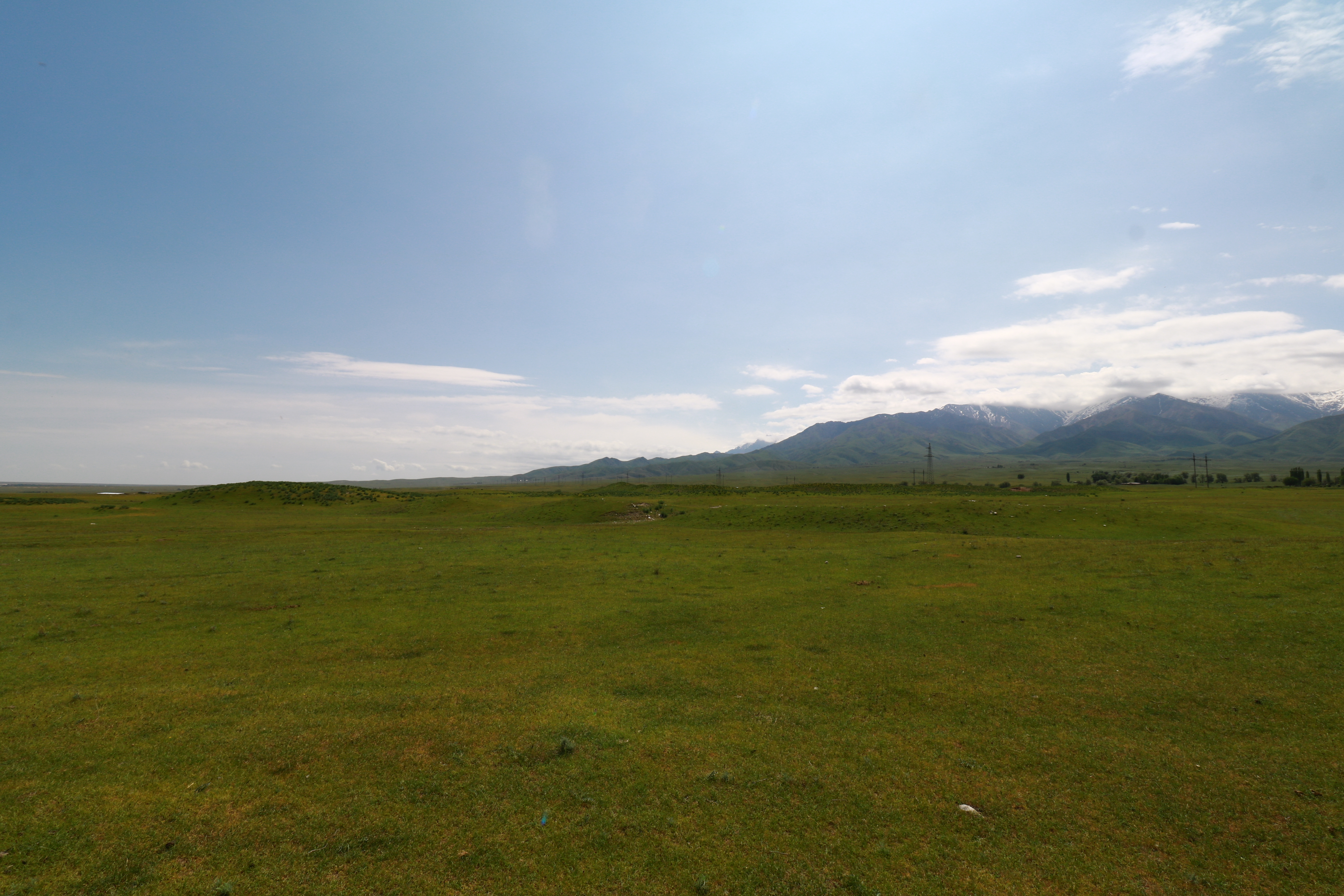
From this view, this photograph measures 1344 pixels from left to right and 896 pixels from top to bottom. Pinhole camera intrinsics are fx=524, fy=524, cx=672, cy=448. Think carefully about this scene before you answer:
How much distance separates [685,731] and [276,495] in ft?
332

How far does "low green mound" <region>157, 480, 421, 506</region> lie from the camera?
85.4 m

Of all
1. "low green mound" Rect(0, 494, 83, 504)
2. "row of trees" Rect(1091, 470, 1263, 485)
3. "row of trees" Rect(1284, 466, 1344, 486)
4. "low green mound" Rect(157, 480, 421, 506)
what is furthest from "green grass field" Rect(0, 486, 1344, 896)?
"row of trees" Rect(1091, 470, 1263, 485)

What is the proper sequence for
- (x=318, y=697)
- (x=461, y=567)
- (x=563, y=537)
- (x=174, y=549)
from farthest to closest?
(x=563, y=537) < (x=174, y=549) < (x=461, y=567) < (x=318, y=697)

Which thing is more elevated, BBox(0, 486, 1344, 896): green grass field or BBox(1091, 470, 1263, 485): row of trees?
BBox(0, 486, 1344, 896): green grass field

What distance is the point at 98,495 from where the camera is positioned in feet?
422

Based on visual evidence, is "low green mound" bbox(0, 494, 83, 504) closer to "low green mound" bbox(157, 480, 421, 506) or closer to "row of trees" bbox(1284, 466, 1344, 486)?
"low green mound" bbox(157, 480, 421, 506)

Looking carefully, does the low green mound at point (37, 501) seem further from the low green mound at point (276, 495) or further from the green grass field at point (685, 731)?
the green grass field at point (685, 731)

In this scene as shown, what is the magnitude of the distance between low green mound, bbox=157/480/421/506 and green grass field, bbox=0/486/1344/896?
64.7 metres

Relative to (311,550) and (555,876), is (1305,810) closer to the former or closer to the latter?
(555,876)

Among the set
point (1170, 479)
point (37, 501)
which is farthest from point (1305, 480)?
point (37, 501)

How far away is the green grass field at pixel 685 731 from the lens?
26.1 feet

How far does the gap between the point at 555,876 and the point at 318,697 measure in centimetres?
954

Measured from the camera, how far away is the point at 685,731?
39.4 feet

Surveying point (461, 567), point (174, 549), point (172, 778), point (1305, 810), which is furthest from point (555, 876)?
point (174, 549)
